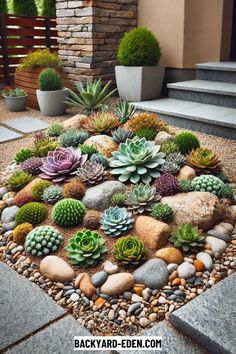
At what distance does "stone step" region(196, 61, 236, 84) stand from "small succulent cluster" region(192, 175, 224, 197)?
2.86 meters

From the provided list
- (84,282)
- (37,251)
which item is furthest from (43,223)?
(84,282)

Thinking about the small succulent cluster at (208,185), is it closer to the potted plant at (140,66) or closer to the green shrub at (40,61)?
the potted plant at (140,66)

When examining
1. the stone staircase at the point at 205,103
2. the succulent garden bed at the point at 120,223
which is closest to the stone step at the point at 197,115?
the stone staircase at the point at 205,103

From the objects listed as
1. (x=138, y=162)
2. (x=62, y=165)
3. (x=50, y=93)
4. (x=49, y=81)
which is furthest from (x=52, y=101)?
(x=138, y=162)

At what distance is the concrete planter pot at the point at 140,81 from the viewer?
519 centimetres

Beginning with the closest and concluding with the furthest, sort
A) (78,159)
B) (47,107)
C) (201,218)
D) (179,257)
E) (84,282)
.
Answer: (84,282)
(179,257)
(201,218)
(78,159)
(47,107)

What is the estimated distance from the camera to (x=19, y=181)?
301 centimetres

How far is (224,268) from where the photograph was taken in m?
2.04

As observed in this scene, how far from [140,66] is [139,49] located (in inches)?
9.2

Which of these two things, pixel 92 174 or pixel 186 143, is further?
pixel 186 143

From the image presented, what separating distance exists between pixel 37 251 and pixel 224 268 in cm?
113

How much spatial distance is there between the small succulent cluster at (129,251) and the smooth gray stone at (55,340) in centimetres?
49

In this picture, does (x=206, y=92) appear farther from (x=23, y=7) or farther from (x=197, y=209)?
(x=23, y=7)

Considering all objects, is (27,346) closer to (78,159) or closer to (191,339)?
(191,339)
